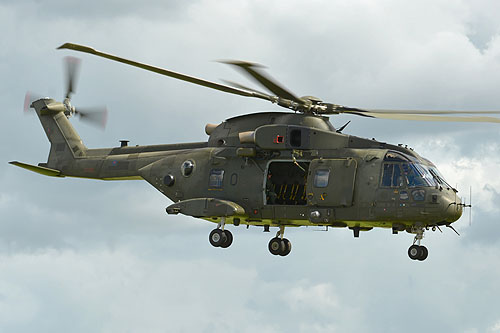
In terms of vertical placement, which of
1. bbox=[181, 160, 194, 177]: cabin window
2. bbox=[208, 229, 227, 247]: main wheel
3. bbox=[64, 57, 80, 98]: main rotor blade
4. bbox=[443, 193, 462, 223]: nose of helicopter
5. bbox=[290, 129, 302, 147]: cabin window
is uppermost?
bbox=[64, 57, 80, 98]: main rotor blade

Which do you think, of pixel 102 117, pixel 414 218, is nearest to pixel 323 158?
pixel 414 218

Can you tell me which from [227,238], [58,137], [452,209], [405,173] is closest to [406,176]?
[405,173]

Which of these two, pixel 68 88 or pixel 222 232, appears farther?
pixel 68 88

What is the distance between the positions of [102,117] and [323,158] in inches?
435

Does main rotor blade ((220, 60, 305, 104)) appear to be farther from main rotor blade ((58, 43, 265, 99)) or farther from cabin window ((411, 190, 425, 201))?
cabin window ((411, 190, 425, 201))

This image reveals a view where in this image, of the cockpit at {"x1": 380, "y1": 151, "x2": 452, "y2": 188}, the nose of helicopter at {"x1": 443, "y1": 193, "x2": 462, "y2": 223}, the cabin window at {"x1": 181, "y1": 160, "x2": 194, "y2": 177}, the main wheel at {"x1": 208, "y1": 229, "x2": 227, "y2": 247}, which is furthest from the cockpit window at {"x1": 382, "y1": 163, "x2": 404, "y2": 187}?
the cabin window at {"x1": 181, "y1": 160, "x2": 194, "y2": 177}

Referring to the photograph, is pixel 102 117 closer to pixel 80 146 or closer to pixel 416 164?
pixel 80 146

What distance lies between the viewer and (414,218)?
26.9m

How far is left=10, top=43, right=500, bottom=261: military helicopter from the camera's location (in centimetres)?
2708

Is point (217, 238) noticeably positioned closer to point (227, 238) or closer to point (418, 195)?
point (227, 238)

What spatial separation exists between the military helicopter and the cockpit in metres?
0.03

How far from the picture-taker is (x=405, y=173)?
89.2ft

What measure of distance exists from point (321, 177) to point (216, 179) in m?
4.03

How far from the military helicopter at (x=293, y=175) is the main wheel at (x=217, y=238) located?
0.04 meters
